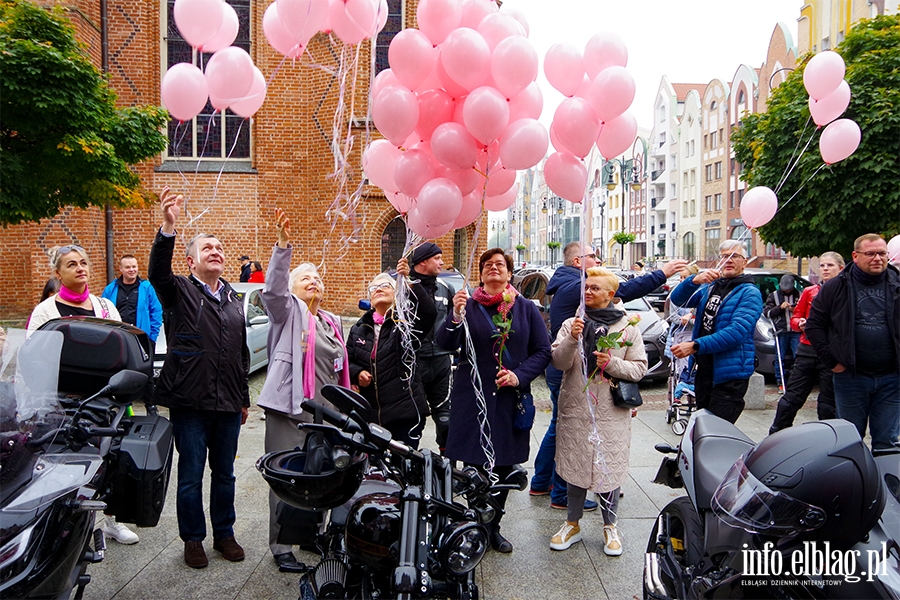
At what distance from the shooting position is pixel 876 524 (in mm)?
2170

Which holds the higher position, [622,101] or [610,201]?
[610,201]

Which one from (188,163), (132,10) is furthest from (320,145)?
(132,10)

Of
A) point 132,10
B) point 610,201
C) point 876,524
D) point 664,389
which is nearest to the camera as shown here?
point 876,524

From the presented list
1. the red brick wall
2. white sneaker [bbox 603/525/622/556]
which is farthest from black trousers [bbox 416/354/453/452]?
the red brick wall

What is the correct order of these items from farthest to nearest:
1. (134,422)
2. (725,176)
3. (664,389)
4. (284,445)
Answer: (725,176) < (664,389) < (284,445) < (134,422)

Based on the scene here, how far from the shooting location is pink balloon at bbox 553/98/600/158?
11.6 ft

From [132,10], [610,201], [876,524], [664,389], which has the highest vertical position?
[610,201]

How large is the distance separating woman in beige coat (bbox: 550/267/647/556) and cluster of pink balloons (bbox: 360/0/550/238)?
1.27 metres

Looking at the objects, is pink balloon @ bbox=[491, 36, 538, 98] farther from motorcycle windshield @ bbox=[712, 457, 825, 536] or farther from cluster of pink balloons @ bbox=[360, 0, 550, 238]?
motorcycle windshield @ bbox=[712, 457, 825, 536]

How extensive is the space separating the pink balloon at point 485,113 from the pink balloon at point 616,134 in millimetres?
719

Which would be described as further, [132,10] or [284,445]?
[132,10]

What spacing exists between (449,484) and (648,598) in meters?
1.50

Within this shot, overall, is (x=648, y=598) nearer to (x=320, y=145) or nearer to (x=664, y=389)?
(x=664, y=389)

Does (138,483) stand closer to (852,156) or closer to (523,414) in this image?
(523,414)
